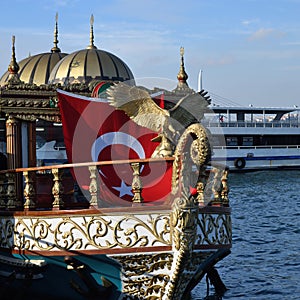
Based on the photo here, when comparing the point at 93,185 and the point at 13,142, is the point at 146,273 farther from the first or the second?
the point at 13,142

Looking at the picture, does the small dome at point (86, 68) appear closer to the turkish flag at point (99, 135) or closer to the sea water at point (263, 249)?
the turkish flag at point (99, 135)

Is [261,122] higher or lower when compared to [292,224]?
higher

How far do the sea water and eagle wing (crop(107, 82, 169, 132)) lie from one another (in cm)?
418

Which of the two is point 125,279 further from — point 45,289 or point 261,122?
point 261,122

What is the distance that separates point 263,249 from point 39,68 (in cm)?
804

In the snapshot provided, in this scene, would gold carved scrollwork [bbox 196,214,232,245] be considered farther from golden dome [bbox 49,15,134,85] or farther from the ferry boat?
the ferry boat

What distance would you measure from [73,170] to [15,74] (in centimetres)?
235

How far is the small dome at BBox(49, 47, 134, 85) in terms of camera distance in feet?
47.6

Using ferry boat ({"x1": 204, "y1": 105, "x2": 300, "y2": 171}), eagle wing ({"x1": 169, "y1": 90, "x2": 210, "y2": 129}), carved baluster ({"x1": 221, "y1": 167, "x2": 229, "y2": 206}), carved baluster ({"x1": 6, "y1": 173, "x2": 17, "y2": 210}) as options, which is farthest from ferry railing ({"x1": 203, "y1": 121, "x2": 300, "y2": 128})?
carved baluster ({"x1": 6, "y1": 173, "x2": 17, "y2": 210})

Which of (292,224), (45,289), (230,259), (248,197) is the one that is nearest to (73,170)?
(45,289)

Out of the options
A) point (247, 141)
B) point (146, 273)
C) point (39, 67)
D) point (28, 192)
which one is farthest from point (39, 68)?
point (247, 141)

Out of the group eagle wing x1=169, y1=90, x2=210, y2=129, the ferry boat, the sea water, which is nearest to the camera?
eagle wing x1=169, y1=90, x2=210, y2=129

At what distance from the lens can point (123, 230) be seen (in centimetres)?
814

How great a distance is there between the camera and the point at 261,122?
182 feet
